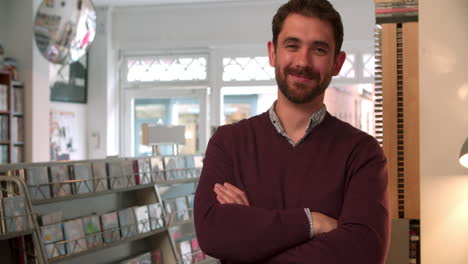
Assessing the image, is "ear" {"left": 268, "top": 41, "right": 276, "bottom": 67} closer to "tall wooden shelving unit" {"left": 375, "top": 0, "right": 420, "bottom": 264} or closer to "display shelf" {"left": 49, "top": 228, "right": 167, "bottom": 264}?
"tall wooden shelving unit" {"left": 375, "top": 0, "right": 420, "bottom": 264}

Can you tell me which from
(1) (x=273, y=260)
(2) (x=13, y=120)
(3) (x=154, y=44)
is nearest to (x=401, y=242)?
(1) (x=273, y=260)

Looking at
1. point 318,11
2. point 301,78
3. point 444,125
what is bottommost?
point 444,125

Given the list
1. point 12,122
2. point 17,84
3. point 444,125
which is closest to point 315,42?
point 444,125

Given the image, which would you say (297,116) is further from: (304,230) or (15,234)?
(15,234)

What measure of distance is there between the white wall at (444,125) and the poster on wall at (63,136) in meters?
7.14

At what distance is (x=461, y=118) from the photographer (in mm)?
1940

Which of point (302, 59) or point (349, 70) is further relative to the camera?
point (349, 70)

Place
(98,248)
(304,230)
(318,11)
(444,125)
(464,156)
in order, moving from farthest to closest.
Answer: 1. (98,248)
2. (444,125)
3. (464,156)
4. (318,11)
5. (304,230)

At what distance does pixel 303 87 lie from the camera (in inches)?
63.2

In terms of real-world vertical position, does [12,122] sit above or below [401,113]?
above

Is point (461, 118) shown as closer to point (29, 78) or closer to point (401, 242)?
point (401, 242)

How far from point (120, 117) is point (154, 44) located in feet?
4.22

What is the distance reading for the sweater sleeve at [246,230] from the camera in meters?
1.54

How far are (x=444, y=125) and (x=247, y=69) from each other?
7.24m
